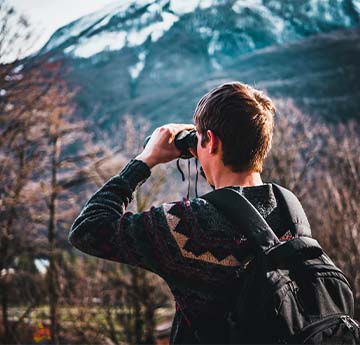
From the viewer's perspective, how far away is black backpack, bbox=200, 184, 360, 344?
122 cm

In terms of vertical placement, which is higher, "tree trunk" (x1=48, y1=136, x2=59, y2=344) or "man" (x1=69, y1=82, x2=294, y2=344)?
"man" (x1=69, y1=82, x2=294, y2=344)

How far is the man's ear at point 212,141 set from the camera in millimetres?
1386

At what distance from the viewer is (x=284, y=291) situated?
1.24 metres

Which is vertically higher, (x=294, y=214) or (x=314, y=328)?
(x=294, y=214)

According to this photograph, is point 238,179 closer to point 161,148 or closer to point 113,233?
point 161,148

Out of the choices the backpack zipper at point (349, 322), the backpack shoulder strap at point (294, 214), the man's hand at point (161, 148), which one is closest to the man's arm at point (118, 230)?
the man's hand at point (161, 148)

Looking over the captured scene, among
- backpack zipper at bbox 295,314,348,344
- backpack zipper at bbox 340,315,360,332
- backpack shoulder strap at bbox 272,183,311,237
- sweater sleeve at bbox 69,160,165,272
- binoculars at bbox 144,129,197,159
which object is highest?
binoculars at bbox 144,129,197,159

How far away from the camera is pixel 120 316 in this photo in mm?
12273

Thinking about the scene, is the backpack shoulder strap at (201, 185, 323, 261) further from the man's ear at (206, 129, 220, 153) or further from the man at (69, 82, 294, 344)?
the man's ear at (206, 129, 220, 153)

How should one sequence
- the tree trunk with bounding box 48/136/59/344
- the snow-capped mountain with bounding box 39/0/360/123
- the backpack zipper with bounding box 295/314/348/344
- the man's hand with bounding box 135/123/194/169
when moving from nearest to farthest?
the backpack zipper with bounding box 295/314/348/344 < the man's hand with bounding box 135/123/194/169 < the snow-capped mountain with bounding box 39/0/360/123 < the tree trunk with bounding box 48/136/59/344

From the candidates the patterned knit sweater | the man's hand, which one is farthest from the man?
the man's hand

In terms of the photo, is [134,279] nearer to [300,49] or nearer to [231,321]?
[231,321]

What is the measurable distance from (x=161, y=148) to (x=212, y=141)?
20 cm

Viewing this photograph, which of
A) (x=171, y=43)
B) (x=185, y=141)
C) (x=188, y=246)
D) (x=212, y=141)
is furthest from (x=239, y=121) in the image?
(x=171, y=43)
